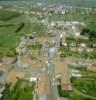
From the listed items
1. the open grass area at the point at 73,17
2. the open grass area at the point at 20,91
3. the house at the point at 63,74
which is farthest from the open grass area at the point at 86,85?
the open grass area at the point at 73,17

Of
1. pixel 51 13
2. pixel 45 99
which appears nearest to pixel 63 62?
pixel 45 99

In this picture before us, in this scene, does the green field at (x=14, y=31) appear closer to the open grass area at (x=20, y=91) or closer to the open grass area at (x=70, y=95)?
the open grass area at (x=20, y=91)

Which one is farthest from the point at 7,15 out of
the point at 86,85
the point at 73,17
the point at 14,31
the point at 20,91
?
the point at 86,85

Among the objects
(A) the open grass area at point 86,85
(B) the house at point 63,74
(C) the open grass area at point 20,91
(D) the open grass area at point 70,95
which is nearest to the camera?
(C) the open grass area at point 20,91

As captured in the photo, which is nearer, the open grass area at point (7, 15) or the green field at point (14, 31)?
the green field at point (14, 31)

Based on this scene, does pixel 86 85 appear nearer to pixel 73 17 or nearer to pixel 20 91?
pixel 20 91

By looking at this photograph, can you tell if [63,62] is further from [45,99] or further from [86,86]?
[45,99]

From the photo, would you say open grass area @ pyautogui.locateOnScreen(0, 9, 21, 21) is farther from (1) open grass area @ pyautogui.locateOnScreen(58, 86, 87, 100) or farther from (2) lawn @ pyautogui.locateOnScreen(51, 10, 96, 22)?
(1) open grass area @ pyautogui.locateOnScreen(58, 86, 87, 100)

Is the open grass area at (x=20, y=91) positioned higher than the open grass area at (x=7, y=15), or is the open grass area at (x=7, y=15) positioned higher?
the open grass area at (x=7, y=15)

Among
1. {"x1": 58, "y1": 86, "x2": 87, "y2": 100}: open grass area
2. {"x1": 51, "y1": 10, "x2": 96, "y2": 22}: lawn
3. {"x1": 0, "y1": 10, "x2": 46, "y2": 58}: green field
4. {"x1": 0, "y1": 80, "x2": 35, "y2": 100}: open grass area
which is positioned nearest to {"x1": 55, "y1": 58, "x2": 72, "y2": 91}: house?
{"x1": 58, "y1": 86, "x2": 87, "y2": 100}: open grass area
